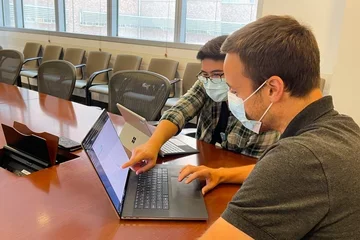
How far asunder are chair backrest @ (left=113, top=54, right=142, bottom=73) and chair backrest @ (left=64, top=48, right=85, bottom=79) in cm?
72

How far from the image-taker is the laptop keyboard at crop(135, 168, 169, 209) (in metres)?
Result: 1.06

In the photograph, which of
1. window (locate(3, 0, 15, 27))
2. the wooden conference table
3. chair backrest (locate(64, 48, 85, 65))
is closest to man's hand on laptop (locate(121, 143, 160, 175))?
the wooden conference table

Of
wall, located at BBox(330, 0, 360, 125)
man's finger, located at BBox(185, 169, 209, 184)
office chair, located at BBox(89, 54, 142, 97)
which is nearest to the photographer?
man's finger, located at BBox(185, 169, 209, 184)

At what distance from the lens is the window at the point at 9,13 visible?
247 inches

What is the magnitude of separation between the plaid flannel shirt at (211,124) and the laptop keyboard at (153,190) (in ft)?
1.43

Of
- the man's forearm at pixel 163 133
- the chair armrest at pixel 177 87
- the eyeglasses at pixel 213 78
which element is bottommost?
the chair armrest at pixel 177 87

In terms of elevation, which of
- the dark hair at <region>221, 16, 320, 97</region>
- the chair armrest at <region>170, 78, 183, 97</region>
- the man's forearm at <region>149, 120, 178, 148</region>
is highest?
the dark hair at <region>221, 16, 320, 97</region>

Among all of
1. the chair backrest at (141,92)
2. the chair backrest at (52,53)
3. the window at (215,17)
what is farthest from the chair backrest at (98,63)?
the chair backrest at (141,92)

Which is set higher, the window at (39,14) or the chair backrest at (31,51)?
the window at (39,14)

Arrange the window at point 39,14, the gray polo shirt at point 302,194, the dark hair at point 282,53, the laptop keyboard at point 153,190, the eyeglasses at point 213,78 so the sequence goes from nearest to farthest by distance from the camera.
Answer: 1. the gray polo shirt at point 302,194
2. the dark hair at point 282,53
3. the laptop keyboard at point 153,190
4. the eyeglasses at point 213,78
5. the window at point 39,14

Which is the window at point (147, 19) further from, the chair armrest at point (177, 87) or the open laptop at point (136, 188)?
the open laptop at point (136, 188)

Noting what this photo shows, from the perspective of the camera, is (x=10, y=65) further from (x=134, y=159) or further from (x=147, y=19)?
(x=134, y=159)

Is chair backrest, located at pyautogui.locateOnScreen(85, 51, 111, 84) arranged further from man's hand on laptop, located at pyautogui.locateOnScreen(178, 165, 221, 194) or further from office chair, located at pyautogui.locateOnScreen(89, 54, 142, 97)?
man's hand on laptop, located at pyautogui.locateOnScreen(178, 165, 221, 194)

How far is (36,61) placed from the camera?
546 cm
